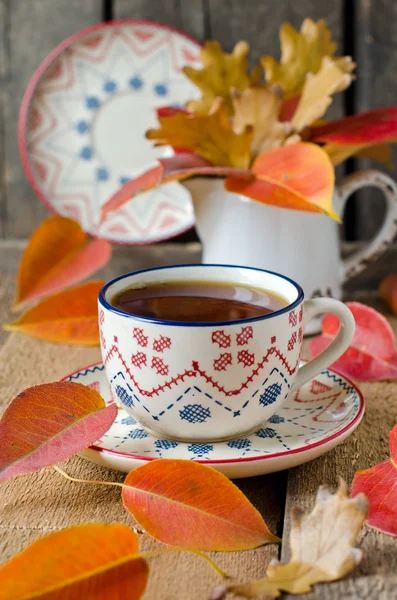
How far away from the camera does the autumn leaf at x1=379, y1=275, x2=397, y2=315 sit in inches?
31.6

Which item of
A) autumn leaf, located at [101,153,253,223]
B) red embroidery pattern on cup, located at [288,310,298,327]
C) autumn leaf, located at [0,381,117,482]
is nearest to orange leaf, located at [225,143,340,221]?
autumn leaf, located at [101,153,253,223]

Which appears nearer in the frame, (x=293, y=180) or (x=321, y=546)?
(x=321, y=546)

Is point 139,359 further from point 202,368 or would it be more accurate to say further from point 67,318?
point 67,318

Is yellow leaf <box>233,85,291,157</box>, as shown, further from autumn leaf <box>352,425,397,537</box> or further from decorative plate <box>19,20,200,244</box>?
autumn leaf <box>352,425,397,537</box>

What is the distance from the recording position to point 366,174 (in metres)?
0.75

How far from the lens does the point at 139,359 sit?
44cm

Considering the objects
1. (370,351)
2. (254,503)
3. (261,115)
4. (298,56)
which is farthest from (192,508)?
(298,56)

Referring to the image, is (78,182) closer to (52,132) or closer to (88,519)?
(52,132)

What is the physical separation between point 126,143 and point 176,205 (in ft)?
0.31

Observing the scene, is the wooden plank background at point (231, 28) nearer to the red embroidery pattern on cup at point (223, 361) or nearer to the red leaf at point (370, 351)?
the red leaf at point (370, 351)

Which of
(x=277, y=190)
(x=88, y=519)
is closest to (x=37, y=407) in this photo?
(x=88, y=519)

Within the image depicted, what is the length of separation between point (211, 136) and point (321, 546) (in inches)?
16.3

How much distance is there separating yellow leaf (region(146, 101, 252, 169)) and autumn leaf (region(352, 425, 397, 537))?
0.32 meters

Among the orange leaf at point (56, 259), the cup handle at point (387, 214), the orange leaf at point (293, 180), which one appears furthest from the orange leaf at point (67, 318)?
the cup handle at point (387, 214)
